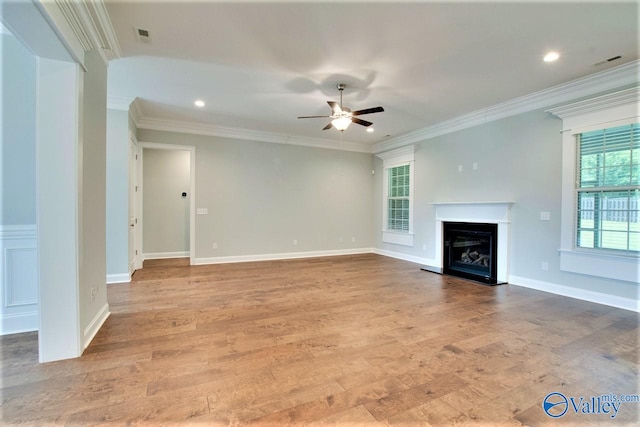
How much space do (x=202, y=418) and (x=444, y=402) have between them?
1.43 metres

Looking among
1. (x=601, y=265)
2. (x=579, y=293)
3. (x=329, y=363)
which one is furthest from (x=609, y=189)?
(x=329, y=363)

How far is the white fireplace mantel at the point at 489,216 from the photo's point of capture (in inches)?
179

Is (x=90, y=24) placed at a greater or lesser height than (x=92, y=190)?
greater

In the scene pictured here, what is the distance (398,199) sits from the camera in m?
6.94

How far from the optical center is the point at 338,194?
23.9ft

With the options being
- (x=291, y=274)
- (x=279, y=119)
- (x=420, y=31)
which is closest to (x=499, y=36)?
(x=420, y=31)

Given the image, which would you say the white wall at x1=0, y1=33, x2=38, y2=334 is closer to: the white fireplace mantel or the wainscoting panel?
the wainscoting panel

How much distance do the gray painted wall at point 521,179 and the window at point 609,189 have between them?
0.89 feet

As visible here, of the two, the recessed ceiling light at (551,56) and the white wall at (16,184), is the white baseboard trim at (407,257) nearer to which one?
the recessed ceiling light at (551,56)

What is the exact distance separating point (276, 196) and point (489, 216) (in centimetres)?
427

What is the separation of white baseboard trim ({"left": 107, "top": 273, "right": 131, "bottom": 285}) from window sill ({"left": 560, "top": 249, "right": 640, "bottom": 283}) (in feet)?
21.0

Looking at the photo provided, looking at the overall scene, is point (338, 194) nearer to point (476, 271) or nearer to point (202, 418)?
point (476, 271)

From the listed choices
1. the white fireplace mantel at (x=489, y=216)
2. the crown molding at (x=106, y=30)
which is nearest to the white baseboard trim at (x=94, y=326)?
the crown molding at (x=106, y=30)

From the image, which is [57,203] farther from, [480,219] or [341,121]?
[480,219]
